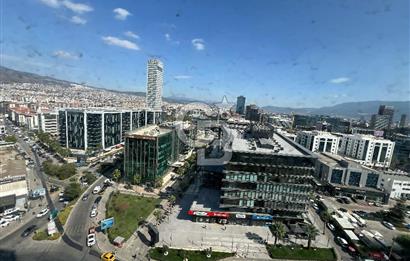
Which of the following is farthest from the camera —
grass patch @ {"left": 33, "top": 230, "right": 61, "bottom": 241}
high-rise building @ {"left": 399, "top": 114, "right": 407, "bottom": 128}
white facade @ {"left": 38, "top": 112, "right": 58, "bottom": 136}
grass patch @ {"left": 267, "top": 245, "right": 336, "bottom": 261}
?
high-rise building @ {"left": 399, "top": 114, "right": 407, "bottom": 128}

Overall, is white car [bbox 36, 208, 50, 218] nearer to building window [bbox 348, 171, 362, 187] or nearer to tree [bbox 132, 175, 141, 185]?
tree [bbox 132, 175, 141, 185]

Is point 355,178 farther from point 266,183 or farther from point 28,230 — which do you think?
point 28,230

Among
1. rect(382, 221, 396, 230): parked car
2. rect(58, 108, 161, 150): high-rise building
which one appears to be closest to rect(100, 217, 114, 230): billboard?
rect(58, 108, 161, 150): high-rise building

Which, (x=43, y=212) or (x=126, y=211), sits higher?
(x=126, y=211)

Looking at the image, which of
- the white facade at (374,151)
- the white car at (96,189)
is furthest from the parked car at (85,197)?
the white facade at (374,151)

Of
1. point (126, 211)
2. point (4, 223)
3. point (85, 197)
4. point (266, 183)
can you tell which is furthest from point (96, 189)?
point (266, 183)

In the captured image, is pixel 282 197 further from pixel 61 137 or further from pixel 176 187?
pixel 61 137
